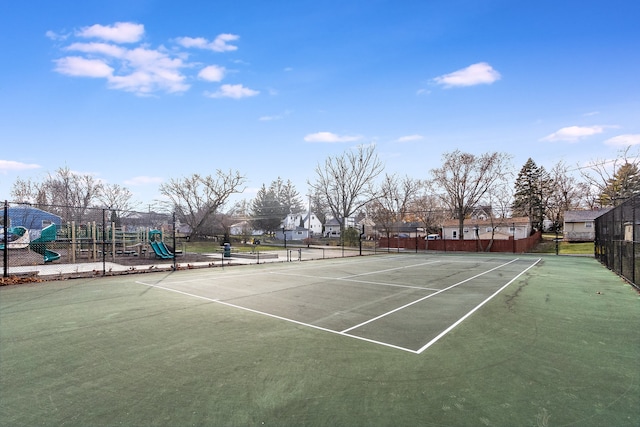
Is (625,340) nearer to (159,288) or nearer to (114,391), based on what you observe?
(114,391)

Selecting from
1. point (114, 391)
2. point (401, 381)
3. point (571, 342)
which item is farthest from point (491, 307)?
point (114, 391)

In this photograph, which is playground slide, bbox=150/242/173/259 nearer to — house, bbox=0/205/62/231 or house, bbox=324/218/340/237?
house, bbox=0/205/62/231

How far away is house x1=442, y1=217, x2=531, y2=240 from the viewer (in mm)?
46812

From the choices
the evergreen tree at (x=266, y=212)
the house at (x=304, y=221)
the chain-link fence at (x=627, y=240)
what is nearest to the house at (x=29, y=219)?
the chain-link fence at (x=627, y=240)

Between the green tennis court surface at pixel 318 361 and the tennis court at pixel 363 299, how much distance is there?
0.25 feet

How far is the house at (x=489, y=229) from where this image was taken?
46.8m

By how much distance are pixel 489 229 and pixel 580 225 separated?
35.3ft

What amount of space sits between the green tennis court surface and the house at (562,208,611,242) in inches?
1658

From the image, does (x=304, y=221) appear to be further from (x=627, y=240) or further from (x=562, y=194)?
(x=627, y=240)

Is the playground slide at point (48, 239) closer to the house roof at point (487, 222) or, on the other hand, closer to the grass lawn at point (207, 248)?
the grass lawn at point (207, 248)

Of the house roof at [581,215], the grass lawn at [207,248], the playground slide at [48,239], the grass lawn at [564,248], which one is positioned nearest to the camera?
the playground slide at [48,239]

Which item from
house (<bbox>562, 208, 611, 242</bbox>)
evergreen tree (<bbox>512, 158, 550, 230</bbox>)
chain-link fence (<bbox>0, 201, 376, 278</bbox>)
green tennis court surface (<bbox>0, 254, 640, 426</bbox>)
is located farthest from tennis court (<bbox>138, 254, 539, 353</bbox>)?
evergreen tree (<bbox>512, 158, 550, 230</bbox>)

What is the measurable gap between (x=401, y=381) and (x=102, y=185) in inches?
1916

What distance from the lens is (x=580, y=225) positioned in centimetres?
4462
